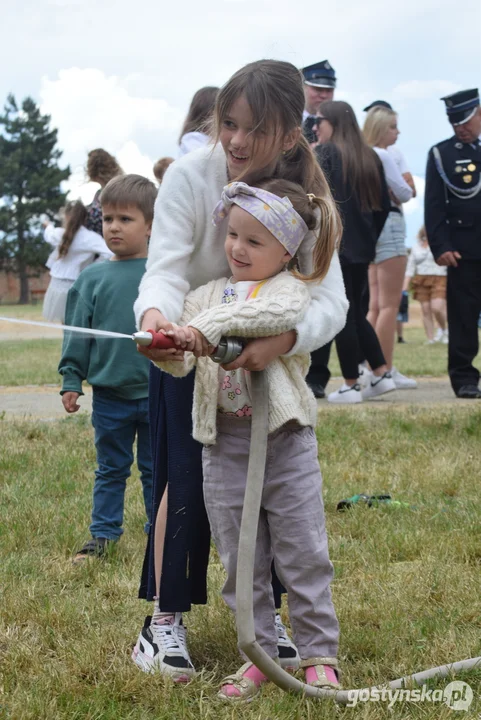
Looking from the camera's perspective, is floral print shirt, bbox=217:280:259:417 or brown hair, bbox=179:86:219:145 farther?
brown hair, bbox=179:86:219:145

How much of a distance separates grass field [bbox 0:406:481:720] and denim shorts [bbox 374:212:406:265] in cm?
264

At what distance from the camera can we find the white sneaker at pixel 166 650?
2625mm

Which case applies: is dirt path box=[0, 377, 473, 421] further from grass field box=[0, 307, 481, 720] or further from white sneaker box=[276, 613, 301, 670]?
white sneaker box=[276, 613, 301, 670]

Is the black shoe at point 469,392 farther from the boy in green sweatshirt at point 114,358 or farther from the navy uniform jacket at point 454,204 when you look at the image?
the boy in green sweatshirt at point 114,358

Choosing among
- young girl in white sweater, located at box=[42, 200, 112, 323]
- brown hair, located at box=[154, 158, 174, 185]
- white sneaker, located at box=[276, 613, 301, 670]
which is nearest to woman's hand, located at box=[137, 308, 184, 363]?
white sneaker, located at box=[276, 613, 301, 670]

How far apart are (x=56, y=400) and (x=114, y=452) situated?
3.83 metres

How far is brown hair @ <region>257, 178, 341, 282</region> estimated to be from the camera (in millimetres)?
2547

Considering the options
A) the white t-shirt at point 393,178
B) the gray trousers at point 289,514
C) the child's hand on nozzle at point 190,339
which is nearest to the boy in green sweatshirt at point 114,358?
the gray trousers at point 289,514

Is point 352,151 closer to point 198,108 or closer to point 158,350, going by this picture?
point 198,108

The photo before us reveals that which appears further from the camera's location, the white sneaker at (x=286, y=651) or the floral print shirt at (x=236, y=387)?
the white sneaker at (x=286, y=651)

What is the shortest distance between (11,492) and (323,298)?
235 centimetres

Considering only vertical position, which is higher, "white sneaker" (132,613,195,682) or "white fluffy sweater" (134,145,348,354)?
"white fluffy sweater" (134,145,348,354)

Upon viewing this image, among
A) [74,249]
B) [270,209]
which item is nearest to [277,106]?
[270,209]

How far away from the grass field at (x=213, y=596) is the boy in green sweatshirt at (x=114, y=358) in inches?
9.2
